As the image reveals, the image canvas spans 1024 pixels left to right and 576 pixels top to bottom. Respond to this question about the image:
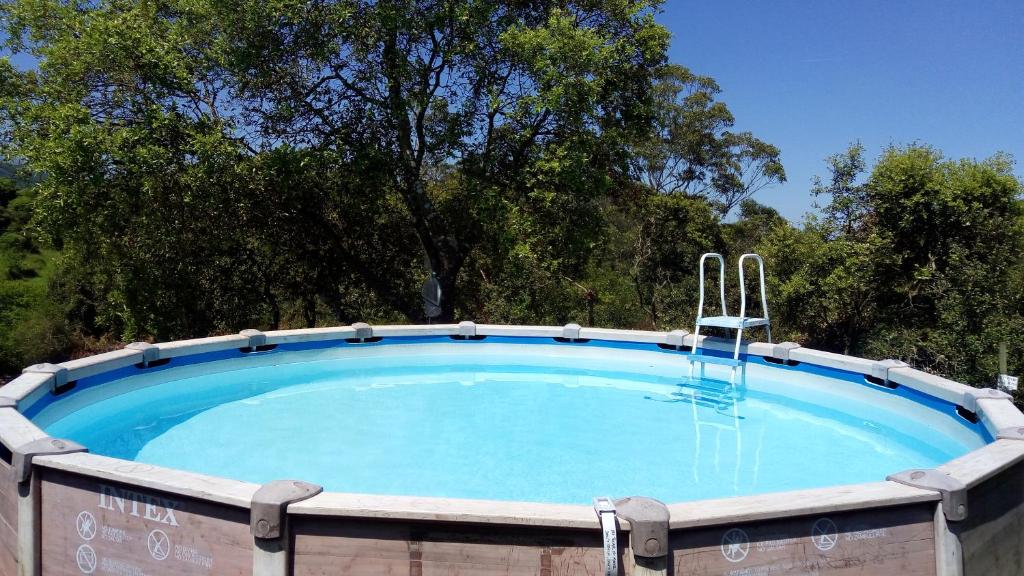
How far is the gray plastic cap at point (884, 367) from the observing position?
568 cm

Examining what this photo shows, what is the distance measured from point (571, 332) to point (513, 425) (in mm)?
2642

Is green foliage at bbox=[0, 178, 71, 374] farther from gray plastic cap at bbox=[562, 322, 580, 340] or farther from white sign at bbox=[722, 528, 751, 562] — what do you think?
white sign at bbox=[722, 528, 751, 562]

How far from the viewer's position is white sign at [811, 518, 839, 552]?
232 cm

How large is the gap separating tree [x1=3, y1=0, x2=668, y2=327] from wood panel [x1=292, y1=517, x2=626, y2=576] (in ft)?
22.7

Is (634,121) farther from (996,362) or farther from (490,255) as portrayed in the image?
(996,362)

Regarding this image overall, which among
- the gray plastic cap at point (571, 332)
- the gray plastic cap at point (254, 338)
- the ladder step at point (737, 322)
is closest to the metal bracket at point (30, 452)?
the gray plastic cap at point (254, 338)

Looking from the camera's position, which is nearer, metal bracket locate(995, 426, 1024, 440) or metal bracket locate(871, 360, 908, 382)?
metal bracket locate(995, 426, 1024, 440)

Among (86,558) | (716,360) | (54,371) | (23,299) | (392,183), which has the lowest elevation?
(86,558)

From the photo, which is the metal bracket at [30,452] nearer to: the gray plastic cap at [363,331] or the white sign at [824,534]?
the white sign at [824,534]

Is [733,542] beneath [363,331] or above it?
beneath

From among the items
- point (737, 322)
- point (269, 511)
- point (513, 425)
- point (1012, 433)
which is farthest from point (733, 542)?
point (737, 322)

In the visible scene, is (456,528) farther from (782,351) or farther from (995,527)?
(782,351)

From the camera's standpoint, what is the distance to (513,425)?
5445mm

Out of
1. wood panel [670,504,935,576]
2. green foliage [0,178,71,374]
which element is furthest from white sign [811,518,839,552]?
green foliage [0,178,71,374]
